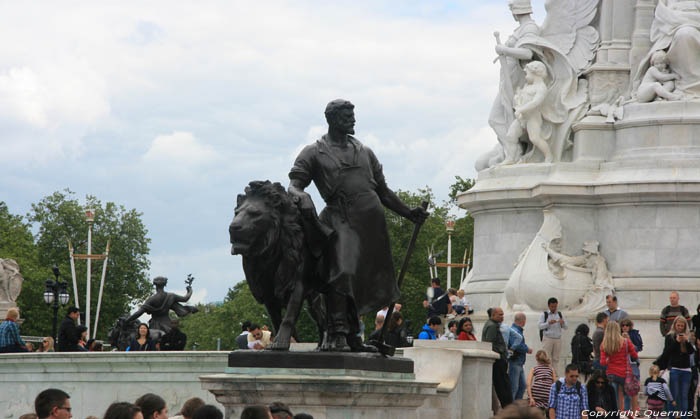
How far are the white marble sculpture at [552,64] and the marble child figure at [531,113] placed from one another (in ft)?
0.24

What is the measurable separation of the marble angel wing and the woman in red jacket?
1064 cm

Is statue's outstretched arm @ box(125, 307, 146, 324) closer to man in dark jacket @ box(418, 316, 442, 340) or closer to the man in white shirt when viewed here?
man in dark jacket @ box(418, 316, 442, 340)

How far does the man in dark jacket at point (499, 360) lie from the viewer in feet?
62.5

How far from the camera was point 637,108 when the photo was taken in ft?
93.0

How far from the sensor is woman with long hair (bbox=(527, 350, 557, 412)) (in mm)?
19812

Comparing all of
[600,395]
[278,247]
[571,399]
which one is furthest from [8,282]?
[278,247]

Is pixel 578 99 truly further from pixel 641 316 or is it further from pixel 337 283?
pixel 337 283

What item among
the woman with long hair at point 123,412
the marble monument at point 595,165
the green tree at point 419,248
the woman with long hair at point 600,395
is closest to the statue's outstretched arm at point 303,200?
the woman with long hair at point 123,412

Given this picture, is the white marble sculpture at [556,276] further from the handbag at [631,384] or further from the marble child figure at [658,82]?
the handbag at [631,384]

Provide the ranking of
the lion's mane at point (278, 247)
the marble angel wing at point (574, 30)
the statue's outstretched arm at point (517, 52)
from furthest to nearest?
1. the statue's outstretched arm at point (517, 52)
2. the marble angel wing at point (574, 30)
3. the lion's mane at point (278, 247)

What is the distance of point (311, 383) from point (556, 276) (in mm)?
16092

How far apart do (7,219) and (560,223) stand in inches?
2250

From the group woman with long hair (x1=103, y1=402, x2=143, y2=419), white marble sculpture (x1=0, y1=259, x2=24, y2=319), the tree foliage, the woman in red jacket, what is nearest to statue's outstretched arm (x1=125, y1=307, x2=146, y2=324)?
the woman in red jacket

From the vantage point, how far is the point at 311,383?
12.0m
